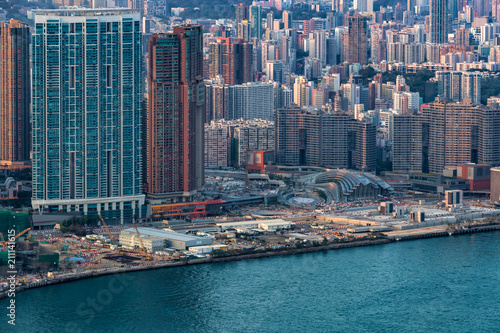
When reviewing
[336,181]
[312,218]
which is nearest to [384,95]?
[336,181]

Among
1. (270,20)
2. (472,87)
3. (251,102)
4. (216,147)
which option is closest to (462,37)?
(270,20)

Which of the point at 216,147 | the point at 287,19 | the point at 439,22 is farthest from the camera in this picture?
the point at 287,19

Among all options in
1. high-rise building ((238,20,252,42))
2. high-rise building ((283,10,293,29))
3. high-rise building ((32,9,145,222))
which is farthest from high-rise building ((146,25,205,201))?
high-rise building ((283,10,293,29))

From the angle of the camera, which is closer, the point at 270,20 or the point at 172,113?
the point at 172,113

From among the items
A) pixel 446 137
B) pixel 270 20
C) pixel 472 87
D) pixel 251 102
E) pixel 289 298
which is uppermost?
pixel 270 20

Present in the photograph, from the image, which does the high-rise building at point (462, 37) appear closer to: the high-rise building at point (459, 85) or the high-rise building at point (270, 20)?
the high-rise building at point (270, 20)

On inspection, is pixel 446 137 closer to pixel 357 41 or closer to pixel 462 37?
pixel 357 41

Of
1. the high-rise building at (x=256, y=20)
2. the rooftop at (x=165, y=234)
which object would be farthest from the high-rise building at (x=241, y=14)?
the rooftop at (x=165, y=234)
